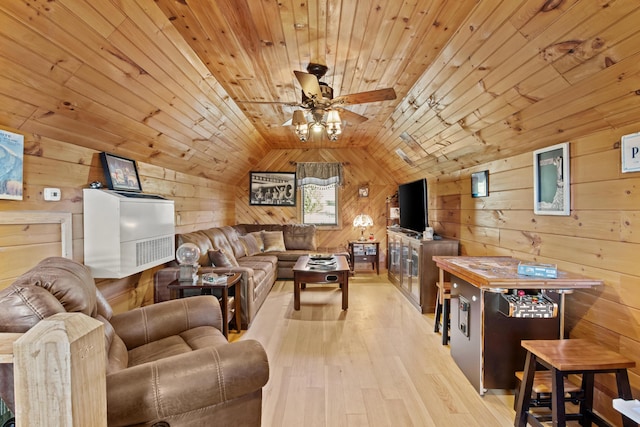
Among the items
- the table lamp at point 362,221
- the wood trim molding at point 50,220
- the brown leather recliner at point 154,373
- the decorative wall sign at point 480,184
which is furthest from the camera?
the table lamp at point 362,221

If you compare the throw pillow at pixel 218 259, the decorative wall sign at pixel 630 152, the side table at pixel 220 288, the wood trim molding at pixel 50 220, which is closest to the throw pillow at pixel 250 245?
the throw pillow at pixel 218 259

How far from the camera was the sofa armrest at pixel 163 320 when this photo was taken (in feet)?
6.86

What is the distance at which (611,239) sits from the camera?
2061 millimetres

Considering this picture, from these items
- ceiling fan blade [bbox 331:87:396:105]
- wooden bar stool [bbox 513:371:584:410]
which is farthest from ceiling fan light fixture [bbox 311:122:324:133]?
wooden bar stool [bbox 513:371:584:410]

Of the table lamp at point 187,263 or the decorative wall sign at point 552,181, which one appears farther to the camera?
the table lamp at point 187,263

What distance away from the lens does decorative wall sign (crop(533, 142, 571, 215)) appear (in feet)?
7.92

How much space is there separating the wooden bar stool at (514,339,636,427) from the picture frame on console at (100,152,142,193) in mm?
3430

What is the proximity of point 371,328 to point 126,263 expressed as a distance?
252 cm

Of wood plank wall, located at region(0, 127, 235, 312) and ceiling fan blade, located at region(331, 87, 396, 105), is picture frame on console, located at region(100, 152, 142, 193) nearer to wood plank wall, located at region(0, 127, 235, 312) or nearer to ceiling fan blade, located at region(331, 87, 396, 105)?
wood plank wall, located at region(0, 127, 235, 312)

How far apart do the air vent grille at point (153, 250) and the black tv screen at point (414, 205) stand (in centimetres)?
313

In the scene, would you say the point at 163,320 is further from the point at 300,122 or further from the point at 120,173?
the point at 300,122

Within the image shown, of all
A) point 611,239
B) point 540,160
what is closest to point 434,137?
point 540,160

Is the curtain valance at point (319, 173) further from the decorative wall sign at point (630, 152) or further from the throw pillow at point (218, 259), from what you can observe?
the decorative wall sign at point (630, 152)

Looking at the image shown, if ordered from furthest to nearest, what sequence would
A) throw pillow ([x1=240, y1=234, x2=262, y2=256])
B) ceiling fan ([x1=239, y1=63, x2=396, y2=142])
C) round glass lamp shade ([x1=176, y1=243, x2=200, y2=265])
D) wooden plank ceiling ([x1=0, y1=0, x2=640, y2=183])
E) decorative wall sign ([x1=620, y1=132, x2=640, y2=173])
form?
throw pillow ([x1=240, y1=234, x2=262, y2=256]), round glass lamp shade ([x1=176, y1=243, x2=200, y2=265]), ceiling fan ([x1=239, y1=63, x2=396, y2=142]), decorative wall sign ([x1=620, y1=132, x2=640, y2=173]), wooden plank ceiling ([x1=0, y1=0, x2=640, y2=183])
